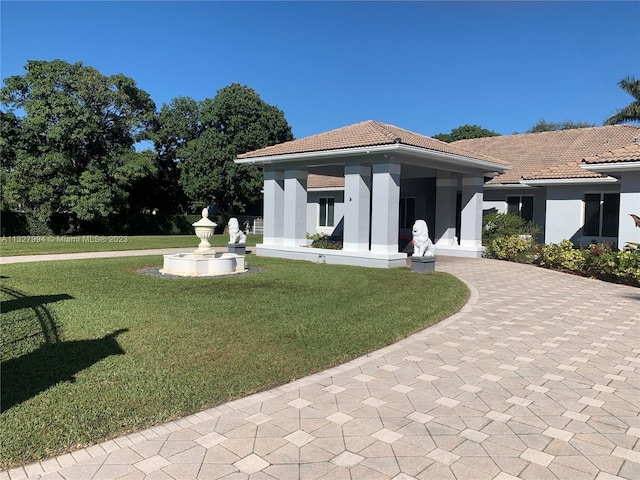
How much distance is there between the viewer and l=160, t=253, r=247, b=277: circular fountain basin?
13.1 metres

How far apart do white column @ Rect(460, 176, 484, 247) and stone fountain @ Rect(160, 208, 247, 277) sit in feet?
32.0

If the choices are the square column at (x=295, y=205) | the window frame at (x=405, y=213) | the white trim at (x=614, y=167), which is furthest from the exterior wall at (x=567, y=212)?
the square column at (x=295, y=205)

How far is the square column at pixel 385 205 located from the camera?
50.1 ft

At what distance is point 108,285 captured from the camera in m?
10.9

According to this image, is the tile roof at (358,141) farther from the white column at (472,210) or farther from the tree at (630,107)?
the tree at (630,107)

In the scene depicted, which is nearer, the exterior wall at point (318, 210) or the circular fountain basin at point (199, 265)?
the circular fountain basin at point (199, 265)

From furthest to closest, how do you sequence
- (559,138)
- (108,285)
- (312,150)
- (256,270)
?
(559,138)
(312,150)
(256,270)
(108,285)

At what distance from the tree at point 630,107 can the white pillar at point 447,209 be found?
455 inches

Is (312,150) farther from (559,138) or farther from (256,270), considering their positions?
(559,138)

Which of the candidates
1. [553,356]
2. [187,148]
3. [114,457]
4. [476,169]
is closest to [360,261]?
[476,169]

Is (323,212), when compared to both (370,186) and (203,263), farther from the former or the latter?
(203,263)

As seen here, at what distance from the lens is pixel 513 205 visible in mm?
21516

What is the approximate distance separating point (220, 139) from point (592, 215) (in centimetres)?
2650

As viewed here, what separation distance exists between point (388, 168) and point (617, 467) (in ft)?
40.8
